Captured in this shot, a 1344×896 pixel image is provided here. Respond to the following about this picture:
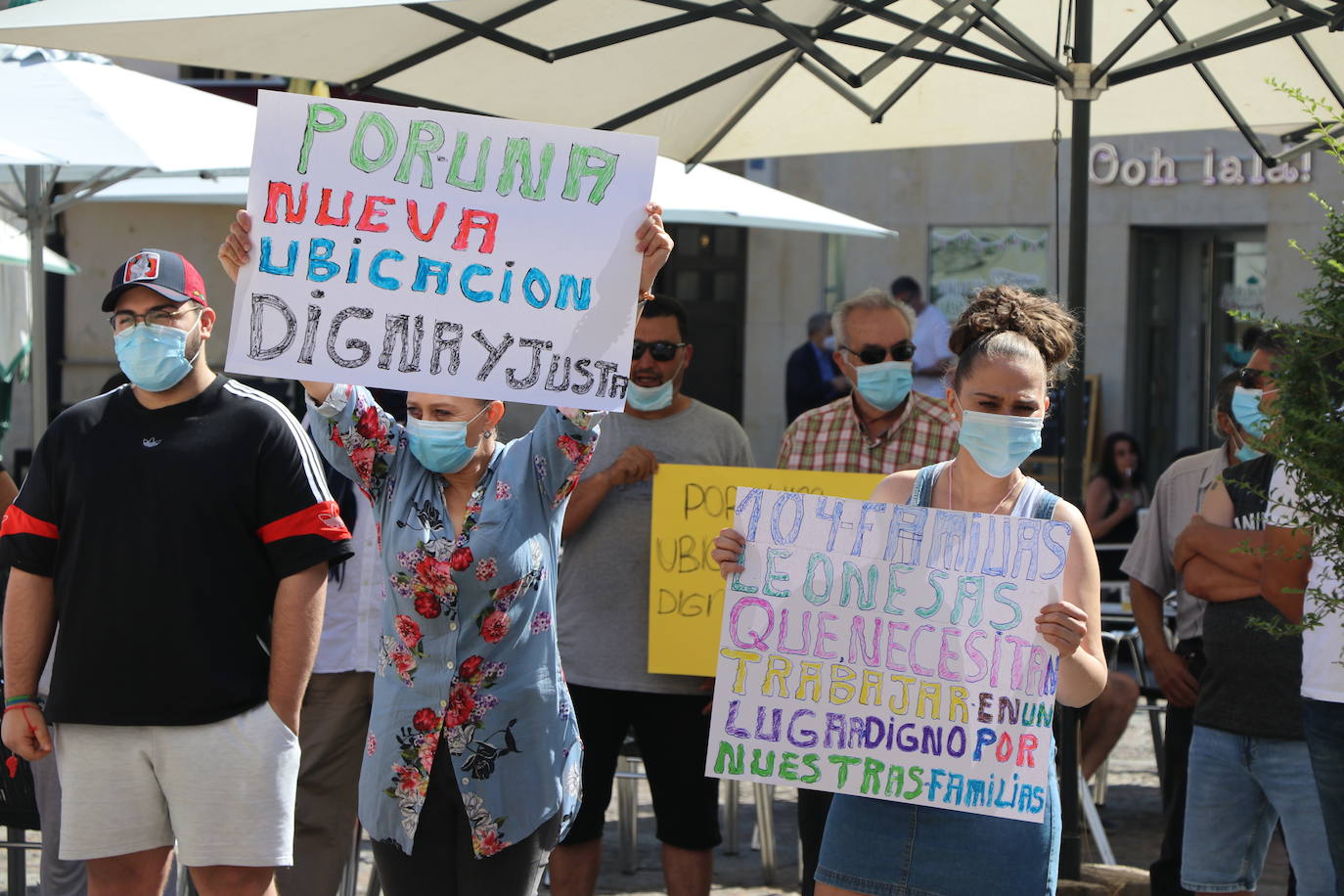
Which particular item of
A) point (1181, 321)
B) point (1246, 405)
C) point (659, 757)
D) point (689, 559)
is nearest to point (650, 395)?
point (689, 559)

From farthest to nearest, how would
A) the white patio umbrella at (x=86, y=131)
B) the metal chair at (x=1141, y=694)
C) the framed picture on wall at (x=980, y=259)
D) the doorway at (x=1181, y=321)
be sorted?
the framed picture on wall at (x=980, y=259) < the doorway at (x=1181, y=321) < the metal chair at (x=1141, y=694) < the white patio umbrella at (x=86, y=131)

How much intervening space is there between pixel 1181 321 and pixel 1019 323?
12783mm

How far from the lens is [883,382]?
498 cm

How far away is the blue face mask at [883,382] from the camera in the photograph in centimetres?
498

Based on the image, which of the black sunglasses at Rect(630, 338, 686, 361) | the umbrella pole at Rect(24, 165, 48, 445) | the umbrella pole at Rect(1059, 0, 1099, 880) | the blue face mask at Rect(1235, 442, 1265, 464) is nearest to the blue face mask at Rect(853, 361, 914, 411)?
the umbrella pole at Rect(1059, 0, 1099, 880)

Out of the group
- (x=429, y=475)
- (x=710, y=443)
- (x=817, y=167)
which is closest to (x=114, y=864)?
(x=429, y=475)

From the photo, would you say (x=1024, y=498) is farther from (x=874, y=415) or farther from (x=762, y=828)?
(x=762, y=828)

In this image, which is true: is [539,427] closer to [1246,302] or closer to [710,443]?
[710,443]

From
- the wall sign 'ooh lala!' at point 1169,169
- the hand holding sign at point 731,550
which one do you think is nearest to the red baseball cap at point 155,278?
the hand holding sign at point 731,550

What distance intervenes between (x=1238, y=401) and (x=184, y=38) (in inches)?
124

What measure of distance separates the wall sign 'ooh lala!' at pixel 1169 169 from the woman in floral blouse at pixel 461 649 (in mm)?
11712

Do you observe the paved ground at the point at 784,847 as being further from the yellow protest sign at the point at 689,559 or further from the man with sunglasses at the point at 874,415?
the man with sunglasses at the point at 874,415

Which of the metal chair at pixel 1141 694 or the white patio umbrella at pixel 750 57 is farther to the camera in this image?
the metal chair at pixel 1141 694

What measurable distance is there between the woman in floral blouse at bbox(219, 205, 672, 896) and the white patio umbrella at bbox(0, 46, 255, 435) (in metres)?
2.77
